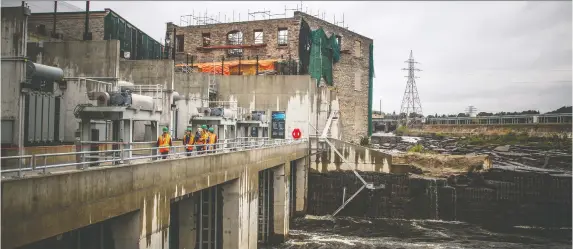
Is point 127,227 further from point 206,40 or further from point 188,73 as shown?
point 206,40

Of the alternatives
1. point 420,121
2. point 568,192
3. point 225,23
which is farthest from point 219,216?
point 420,121

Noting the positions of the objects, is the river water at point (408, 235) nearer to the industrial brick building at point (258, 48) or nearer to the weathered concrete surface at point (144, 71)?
the industrial brick building at point (258, 48)

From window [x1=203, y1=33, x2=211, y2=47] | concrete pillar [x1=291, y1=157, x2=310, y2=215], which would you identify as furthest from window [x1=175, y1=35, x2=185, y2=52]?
concrete pillar [x1=291, y1=157, x2=310, y2=215]

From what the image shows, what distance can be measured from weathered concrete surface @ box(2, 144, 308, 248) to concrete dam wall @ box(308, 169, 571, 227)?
22.6 m

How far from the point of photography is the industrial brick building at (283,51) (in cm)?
4734

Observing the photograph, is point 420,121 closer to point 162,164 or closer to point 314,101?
point 314,101

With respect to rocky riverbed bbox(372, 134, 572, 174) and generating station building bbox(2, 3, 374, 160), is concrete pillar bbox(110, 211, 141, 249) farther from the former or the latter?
rocky riverbed bbox(372, 134, 572, 174)

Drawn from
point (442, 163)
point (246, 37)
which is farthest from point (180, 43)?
point (442, 163)

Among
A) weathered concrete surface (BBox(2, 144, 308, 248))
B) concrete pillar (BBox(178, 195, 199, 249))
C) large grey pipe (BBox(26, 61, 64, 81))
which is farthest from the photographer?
concrete pillar (BBox(178, 195, 199, 249))

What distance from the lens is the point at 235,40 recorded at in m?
50.8

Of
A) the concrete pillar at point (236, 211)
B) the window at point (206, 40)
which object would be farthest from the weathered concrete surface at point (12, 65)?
the window at point (206, 40)

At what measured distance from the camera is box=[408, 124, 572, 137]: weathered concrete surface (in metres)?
64.1

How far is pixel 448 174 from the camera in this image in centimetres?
3728

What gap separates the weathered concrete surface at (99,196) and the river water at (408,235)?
15.2 meters
